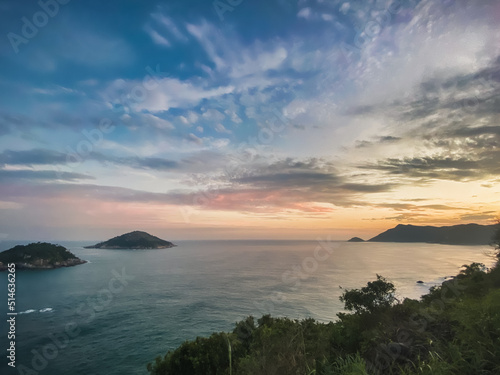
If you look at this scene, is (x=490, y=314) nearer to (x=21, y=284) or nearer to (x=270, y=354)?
(x=270, y=354)

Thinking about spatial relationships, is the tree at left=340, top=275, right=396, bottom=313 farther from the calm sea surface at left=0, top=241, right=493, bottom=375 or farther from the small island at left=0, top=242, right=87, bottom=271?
the small island at left=0, top=242, right=87, bottom=271

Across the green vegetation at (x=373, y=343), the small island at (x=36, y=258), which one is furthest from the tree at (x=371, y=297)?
the small island at (x=36, y=258)

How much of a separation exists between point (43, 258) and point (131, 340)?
129168 millimetres

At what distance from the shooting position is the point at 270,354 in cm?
920

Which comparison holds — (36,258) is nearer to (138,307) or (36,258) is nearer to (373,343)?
(138,307)

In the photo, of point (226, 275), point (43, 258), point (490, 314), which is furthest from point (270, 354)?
point (43, 258)

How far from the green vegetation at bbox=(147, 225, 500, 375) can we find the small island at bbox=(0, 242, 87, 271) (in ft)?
485

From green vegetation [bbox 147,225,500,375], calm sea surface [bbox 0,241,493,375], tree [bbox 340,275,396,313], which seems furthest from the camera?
calm sea surface [bbox 0,241,493,375]

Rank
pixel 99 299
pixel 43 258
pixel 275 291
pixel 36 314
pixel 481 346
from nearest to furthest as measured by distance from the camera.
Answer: pixel 481 346 < pixel 36 314 < pixel 99 299 < pixel 275 291 < pixel 43 258

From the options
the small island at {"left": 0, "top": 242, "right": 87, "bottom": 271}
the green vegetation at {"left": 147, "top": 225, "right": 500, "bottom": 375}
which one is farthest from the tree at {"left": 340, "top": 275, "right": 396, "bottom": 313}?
the small island at {"left": 0, "top": 242, "right": 87, "bottom": 271}

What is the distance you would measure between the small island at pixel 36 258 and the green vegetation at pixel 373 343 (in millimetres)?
147937

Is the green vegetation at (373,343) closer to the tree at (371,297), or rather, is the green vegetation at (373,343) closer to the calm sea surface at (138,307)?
the tree at (371,297)

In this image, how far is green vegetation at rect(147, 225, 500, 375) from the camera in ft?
25.2

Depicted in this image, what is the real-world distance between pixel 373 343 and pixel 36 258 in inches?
7041
